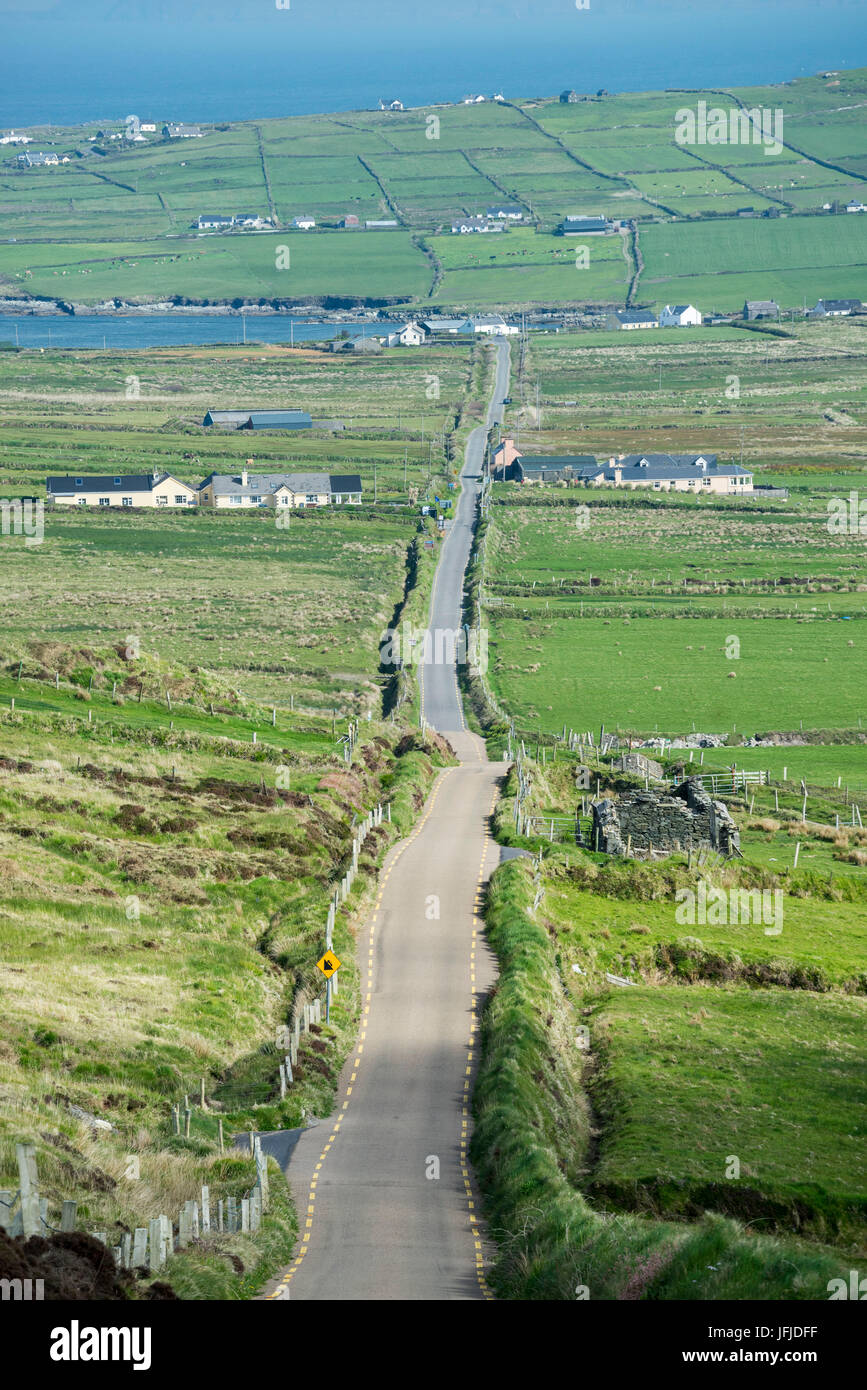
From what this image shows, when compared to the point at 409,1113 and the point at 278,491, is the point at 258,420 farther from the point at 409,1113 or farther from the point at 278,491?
the point at 409,1113

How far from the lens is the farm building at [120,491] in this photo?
457 feet

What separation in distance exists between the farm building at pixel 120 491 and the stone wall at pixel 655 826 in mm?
94184

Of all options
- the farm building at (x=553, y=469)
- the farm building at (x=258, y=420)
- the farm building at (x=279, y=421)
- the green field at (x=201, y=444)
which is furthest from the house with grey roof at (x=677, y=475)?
the farm building at (x=258, y=420)

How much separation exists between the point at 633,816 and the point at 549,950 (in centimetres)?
1420

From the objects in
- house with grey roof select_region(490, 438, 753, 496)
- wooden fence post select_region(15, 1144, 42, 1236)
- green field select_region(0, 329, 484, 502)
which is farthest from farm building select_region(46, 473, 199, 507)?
wooden fence post select_region(15, 1144, 42, 1236)

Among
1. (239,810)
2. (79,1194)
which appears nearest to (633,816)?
(239,810)

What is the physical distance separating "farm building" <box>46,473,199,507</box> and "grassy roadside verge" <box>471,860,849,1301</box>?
350 ft

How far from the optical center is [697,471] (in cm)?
15075

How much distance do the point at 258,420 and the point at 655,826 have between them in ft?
444

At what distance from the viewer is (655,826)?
5350 cm

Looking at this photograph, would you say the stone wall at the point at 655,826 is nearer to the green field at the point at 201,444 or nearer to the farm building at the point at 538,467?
the green field at the point at 201,444

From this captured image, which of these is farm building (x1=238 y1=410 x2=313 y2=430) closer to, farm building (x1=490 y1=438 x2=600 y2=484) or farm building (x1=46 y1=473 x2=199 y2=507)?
farm building (x1=490 y1=438 x2=600 y2=484)

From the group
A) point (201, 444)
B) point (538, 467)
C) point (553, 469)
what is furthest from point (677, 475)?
point (201, 444)

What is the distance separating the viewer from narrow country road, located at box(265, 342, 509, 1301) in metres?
23.2
